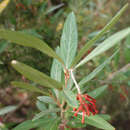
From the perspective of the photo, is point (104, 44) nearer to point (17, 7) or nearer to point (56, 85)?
point (56, 85)

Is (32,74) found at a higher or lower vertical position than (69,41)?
lower

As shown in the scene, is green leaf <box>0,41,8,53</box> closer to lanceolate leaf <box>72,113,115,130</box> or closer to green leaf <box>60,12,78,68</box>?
green leaf <box>60,12,78,68</box>

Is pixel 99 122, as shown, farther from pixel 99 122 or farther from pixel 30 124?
pixel 30 124

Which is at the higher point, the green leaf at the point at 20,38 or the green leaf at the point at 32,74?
the green leaf at the point at 20,38

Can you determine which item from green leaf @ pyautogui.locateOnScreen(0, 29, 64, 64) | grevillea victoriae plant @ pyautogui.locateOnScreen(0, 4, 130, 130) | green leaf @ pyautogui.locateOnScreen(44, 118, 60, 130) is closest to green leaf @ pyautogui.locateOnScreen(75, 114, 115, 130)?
grevillea victoriae plant @ pyautogui.locateOnScreen(0, 4, 130, 130)

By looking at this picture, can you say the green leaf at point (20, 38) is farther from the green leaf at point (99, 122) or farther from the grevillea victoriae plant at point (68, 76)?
the green leaf at point (99, 122)

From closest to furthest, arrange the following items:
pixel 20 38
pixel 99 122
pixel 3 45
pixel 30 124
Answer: pixel 20 38 < pixel 99 122 < pixel 30 124 < pixel 3 45

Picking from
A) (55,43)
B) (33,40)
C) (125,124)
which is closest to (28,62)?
(55,43)

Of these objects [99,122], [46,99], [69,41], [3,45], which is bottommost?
[99,122]

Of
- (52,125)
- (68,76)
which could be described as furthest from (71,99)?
(52,125)

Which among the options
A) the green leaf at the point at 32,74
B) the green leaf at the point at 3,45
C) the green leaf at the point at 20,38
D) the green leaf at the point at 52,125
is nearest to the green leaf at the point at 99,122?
the green leaf at the point at 52,125

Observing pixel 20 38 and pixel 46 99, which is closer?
pixel 20 38
